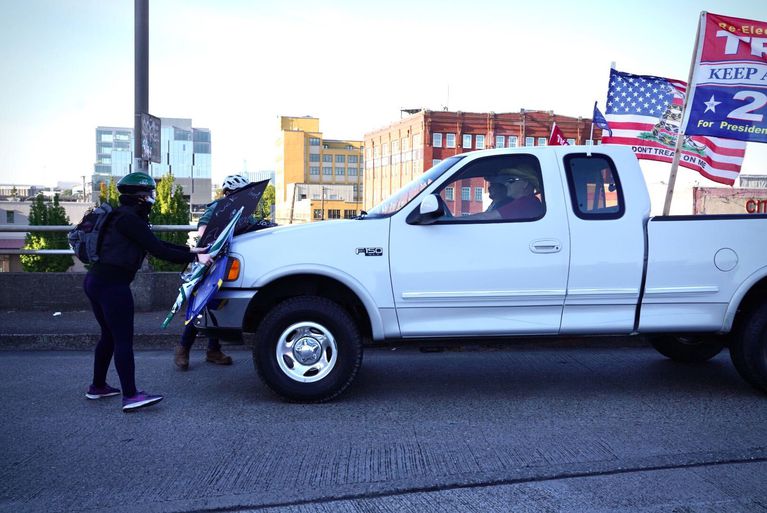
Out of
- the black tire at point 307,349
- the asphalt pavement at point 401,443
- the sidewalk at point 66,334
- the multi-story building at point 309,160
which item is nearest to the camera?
the asphalt pavement at point 401,443

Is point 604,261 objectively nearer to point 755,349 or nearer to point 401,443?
point 755,349

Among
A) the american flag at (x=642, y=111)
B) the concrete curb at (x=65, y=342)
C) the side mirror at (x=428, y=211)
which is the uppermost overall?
the american flag at (x=642, y=111)

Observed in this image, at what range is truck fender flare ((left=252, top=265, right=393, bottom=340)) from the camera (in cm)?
560

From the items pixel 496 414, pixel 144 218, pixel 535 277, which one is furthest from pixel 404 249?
pixel 144 218

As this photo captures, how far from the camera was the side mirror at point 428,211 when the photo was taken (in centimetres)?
547

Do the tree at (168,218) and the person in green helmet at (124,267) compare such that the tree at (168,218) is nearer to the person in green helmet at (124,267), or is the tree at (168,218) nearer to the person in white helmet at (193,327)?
the person in white helmet at (193,327)

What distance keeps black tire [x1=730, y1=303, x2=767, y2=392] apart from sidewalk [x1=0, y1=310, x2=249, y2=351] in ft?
19.5

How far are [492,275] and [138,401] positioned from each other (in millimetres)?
2925

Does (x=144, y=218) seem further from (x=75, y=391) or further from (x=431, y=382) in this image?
(x=431, y=382)

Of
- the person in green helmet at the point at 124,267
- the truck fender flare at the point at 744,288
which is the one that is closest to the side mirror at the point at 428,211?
the person in green helmet at the point at 124,267

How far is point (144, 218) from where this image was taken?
225 inches

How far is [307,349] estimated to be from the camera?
559 centimetres

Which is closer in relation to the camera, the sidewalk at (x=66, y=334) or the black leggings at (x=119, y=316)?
the black leggings at (x=119, y=316)

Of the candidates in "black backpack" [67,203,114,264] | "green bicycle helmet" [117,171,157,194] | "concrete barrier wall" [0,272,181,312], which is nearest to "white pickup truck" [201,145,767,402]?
"green bicycle helmet" [117,171,157,194]
